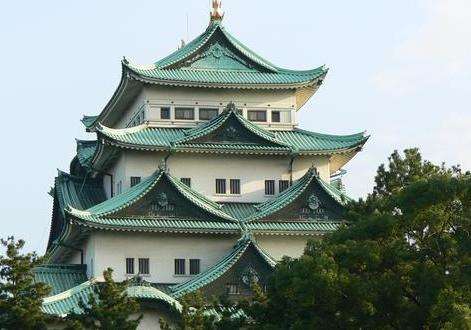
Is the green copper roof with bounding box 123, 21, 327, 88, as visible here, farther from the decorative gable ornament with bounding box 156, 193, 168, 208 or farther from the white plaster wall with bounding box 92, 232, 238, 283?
the white plaster wall with bounding box 92, 232, 238, 283

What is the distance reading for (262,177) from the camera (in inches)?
2409

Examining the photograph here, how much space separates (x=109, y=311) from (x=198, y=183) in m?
17.9

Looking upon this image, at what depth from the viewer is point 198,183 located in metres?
60.6

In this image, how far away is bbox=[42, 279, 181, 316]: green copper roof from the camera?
170 feet

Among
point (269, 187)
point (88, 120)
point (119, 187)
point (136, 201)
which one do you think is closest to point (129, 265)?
point (136, 201)

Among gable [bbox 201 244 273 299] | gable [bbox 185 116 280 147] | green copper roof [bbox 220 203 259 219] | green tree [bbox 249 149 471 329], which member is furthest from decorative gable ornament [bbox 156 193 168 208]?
green tree [bbox 249 149 471 329]

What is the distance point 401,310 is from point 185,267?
20.7 meters

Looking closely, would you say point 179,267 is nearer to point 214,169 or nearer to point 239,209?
A: point 239,209

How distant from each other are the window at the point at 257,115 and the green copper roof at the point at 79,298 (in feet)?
40.6

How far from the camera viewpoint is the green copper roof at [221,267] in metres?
54.3

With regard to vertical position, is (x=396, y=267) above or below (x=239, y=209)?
below

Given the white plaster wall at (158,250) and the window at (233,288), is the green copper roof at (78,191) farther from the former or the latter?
the window at (233,288)

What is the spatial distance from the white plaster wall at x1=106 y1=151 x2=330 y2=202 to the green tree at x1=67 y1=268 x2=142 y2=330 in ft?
53.1

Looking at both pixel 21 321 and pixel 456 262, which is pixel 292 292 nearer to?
pixel 456 262
